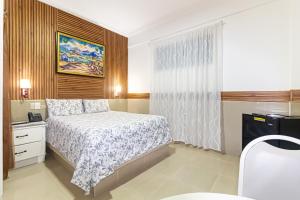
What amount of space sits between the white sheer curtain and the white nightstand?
2.47 meters

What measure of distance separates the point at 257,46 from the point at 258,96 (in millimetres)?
858

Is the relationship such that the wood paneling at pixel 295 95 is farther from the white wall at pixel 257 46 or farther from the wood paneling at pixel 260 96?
the white wall at pixel 257 46

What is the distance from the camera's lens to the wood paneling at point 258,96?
2.34m

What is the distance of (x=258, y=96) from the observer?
2551 millimetres

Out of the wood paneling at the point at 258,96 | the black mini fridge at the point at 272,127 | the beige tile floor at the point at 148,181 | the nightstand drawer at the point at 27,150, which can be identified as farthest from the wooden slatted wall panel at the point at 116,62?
the black mini fridge at the point at 272,127

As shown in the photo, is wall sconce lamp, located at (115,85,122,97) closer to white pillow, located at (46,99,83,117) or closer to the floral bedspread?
white pillow, located at (46,99,83,117)

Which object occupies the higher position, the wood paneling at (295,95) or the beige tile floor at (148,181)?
the wood paneling at (295,95)

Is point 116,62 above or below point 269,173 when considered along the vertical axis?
above

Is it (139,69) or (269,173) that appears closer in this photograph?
(269,173)

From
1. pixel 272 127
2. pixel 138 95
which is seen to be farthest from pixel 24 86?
pixel 272 127

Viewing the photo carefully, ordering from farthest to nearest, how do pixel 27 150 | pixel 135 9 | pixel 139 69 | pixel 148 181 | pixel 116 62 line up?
1. pixel 139 69
2. pixel 116 62
3. pixel 135 9
4. pixel 27 150
5. pixel 148 181

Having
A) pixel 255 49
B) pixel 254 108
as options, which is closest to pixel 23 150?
pixel 254 108

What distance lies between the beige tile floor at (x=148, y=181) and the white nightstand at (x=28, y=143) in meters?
0.13

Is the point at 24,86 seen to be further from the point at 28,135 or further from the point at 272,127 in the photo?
the point at 272,127
